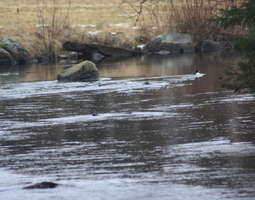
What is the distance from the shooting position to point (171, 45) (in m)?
45.5

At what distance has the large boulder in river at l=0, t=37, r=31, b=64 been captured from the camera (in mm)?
42375

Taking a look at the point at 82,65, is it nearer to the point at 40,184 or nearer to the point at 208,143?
the point at 208,143

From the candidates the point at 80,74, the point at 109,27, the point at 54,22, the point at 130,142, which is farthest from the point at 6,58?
the point at 130,142

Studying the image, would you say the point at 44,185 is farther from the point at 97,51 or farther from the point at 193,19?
the point at 193,19

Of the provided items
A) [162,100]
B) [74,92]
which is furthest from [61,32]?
[162,100]

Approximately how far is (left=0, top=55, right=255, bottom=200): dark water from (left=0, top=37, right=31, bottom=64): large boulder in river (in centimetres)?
1686

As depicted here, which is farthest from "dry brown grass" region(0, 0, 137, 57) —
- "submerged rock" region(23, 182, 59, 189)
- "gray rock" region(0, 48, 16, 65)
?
"submerged rock" region(23, 182, 59, 189)

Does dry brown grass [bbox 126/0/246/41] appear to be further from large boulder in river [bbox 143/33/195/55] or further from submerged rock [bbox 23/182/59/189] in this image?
submerged rock [bbox 23/182/59/189]

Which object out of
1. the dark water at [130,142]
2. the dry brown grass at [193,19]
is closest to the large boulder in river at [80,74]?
the dark water at [130,142]

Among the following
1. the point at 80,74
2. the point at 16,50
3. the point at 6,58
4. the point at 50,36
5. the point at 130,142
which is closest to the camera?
the point at 130,142

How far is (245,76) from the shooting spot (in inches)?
493

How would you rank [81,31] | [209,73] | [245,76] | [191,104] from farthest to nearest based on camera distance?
[81,31], [209,73], [191,104], [245,76]

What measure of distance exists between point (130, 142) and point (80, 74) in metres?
15.2

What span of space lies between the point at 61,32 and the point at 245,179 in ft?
120
